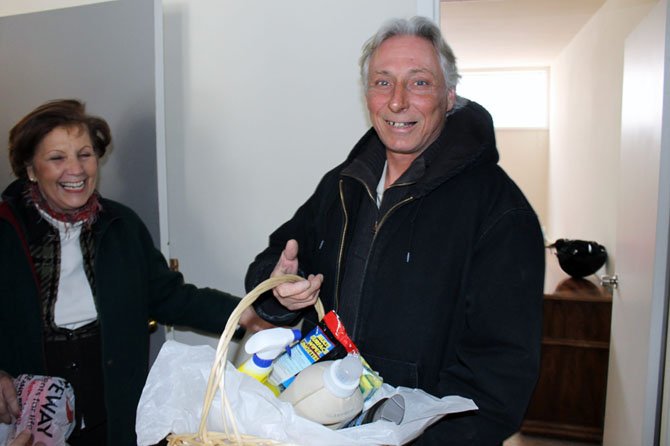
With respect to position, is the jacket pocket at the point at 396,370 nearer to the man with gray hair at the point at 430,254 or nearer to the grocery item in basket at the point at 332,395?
the man with gray hair at the point at 430,254

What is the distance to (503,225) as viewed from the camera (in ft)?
2.95

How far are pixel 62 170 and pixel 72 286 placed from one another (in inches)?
12.0

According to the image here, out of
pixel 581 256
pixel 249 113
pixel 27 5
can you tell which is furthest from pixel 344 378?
pixel 581 256

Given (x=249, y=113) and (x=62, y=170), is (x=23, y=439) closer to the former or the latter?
(x=62, y=170)

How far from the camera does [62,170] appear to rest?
1349 millimetres

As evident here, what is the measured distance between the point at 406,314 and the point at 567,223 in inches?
→ 161

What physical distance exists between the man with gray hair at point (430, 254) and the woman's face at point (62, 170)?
1.81 feet

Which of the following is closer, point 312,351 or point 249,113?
point 312,351

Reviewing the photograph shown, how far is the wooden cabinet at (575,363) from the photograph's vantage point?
282cm

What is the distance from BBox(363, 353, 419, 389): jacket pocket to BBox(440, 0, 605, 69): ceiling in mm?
2446

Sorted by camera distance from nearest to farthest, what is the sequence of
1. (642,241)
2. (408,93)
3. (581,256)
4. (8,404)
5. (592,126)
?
(408,93), (8,404), (642,241), (581,256), (592,126)

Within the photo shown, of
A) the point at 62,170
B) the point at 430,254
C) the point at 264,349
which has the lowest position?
the point at 264,349

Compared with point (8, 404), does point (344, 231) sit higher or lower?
higher

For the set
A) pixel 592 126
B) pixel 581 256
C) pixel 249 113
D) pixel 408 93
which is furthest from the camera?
pixel 592 126
